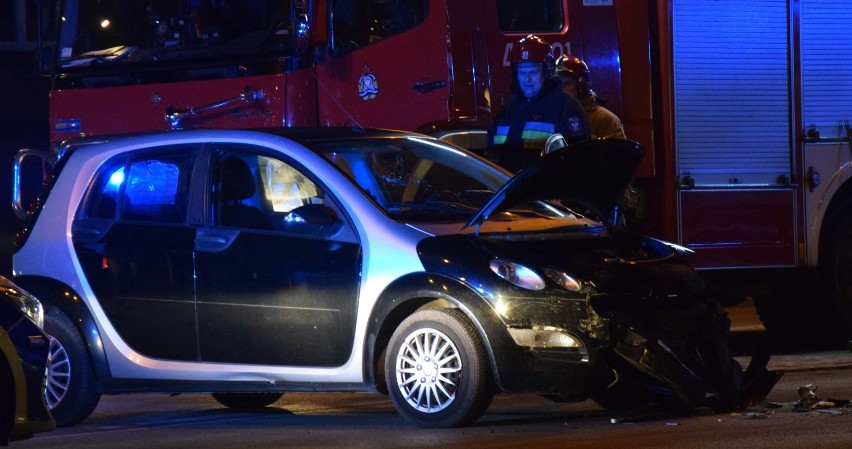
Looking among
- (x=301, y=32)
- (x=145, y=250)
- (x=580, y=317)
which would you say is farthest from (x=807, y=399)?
(x=301, y=32)

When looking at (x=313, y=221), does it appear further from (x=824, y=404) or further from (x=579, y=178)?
(x=824, y=404)

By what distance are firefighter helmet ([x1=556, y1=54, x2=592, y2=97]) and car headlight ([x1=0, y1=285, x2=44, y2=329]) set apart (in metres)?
4.99

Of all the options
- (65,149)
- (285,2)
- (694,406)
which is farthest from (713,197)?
(65,149)

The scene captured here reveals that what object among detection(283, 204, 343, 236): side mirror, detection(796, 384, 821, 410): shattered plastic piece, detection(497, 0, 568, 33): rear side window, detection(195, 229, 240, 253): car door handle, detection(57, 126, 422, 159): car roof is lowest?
detection(796, 384, 821, 410): shattered plastic piece

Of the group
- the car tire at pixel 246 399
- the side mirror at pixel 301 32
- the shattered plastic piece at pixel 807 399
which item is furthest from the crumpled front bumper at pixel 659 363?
the side mirror at pixel 301 32

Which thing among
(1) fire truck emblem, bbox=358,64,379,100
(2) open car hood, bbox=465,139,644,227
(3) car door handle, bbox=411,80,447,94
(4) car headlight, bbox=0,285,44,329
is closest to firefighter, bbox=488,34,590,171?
(3) car door handle, bbox=411,80,447,94

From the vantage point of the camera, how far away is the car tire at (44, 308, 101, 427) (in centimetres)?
820

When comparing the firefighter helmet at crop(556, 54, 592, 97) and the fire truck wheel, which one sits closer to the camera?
→ the firefighter helmet at crop(556, 54, 592, 97)

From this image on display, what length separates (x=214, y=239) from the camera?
8.02 m

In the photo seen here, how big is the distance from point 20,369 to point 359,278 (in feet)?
6.48

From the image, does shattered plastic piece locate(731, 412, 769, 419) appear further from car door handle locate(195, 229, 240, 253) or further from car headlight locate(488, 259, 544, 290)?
car door handle locate(195, 229, 240, 253)

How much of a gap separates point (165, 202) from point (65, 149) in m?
0.99

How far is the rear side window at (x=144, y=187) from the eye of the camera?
8281 mm

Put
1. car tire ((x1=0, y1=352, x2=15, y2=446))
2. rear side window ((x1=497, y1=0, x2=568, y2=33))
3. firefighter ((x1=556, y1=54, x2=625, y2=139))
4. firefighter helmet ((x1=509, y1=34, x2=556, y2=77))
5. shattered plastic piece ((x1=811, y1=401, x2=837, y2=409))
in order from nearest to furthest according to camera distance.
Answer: car tire ((x1=0, y1=352, x2=15, y2=446))
shattered plastic piece ((x1=811, y1=401, x2=837, y2=409))
firefighter helmet ((x1=509, y1=34, x2=556, y2=77))
firefighter ((x1=556, y1=54, x2=625, y2=139))
rear side window ((x1=497, y1=0, x2=568, y2=33))
